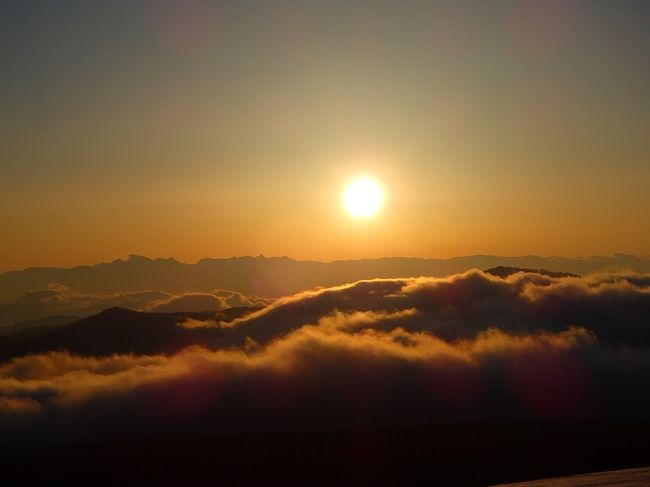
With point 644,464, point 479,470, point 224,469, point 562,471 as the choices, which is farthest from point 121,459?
point 644,464

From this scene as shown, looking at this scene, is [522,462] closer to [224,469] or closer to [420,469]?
[420,469]

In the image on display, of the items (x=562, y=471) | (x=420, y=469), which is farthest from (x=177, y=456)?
(x=562, y=471)

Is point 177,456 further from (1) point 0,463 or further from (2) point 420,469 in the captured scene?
(2) point 420,469

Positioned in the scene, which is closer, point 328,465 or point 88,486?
point 88,486

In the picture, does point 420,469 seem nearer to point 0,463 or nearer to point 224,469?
point 224,469

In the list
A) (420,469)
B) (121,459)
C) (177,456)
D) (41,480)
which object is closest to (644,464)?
(420,469)

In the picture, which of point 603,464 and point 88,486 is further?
point 603,464

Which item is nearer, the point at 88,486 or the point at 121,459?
the point at 88,486
